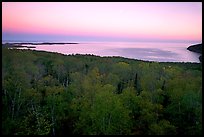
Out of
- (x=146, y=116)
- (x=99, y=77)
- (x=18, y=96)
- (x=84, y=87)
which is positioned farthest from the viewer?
(x=99, y=77)

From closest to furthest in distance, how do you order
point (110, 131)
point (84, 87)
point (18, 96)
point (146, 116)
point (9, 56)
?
point (110, 131) < point (146, 116) < point (18, 96) < point (84, 87) < point (9, 56)

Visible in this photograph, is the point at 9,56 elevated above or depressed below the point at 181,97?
above

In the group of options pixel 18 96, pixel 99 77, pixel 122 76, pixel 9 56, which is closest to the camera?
pixel 18 96

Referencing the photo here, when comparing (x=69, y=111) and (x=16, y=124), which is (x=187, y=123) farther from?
(x=16, y=124)

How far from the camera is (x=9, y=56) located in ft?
57.6

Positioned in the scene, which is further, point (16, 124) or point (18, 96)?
point (18, 96)

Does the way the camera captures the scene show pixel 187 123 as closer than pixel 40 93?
Yes

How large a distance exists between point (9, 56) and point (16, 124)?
714 centimetres

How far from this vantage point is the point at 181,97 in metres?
14.4

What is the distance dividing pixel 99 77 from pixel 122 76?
2397 mm

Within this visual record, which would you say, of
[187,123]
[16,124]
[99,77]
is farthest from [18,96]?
[187,123]

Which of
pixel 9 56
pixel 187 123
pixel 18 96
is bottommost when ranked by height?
pixel 187 123

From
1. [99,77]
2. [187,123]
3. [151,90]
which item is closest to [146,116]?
[187,123]

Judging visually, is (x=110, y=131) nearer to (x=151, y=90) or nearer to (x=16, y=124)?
(x=16, y=124)
